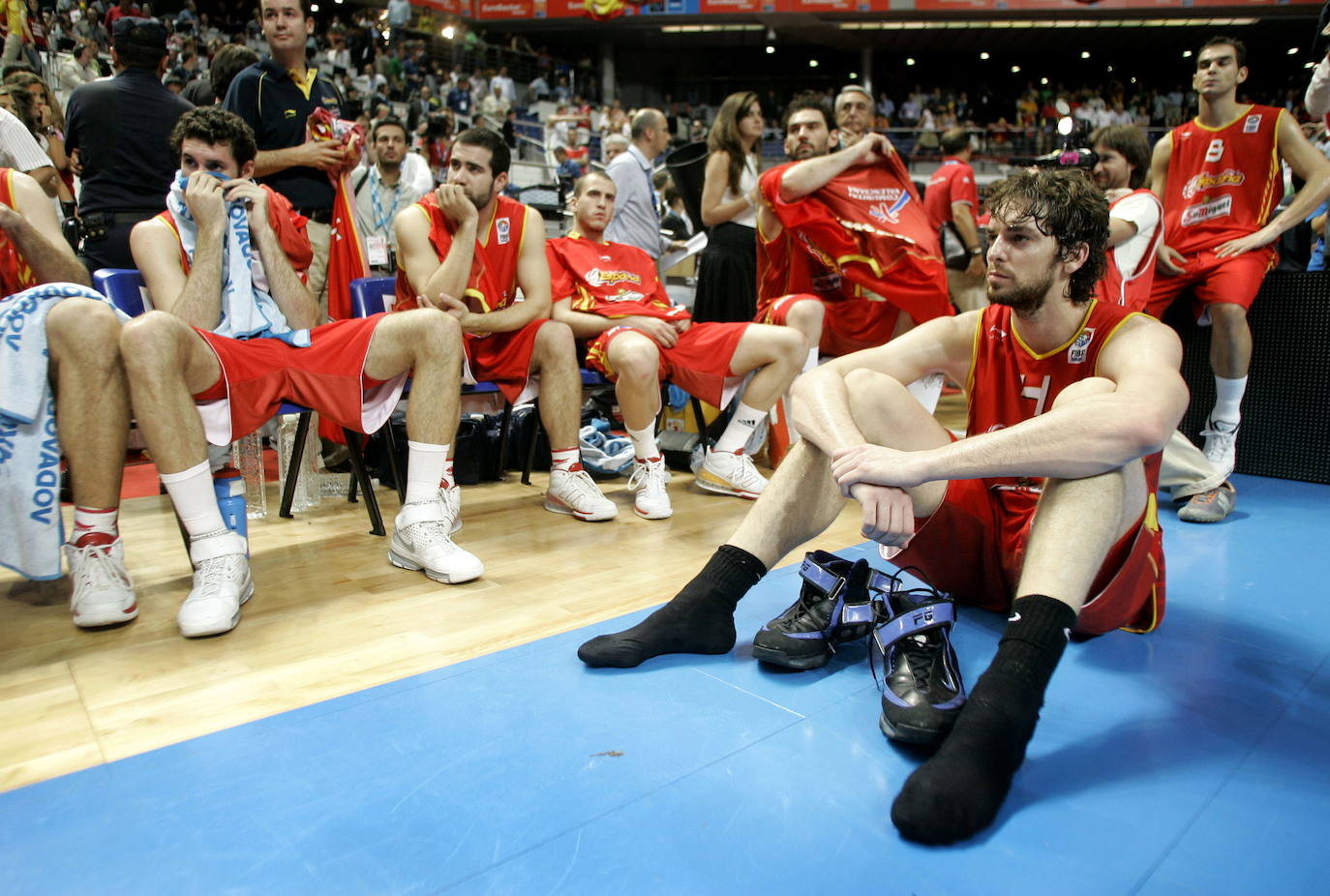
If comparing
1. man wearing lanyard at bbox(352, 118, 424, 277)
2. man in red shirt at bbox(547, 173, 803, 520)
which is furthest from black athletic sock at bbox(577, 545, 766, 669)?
man wearing lanyard at bbox(352, 118, 424, 277)

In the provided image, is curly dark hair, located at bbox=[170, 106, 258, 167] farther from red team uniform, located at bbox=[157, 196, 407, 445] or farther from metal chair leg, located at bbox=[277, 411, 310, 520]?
metal chair leg, located at bbox=[277, 411, 310, 520]

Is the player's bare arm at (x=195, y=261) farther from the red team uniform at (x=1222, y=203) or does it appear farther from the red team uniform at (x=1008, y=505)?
the red team uniform at (x=1222, y=203)

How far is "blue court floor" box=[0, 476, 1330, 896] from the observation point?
1.22m

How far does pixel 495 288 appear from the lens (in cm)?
344

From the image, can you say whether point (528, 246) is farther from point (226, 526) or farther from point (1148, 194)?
point (1148, 194)

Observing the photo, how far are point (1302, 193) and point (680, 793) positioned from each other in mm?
4058

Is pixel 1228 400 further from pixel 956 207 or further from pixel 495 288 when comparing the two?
pixel 495 288

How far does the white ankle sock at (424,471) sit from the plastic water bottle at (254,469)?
825 mm

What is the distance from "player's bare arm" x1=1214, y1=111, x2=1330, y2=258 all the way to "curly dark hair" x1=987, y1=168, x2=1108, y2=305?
2.43 meters

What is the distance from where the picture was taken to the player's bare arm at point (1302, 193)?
380 centimetres

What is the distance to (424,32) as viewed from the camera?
60.7 feet

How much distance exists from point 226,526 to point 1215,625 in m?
2.59

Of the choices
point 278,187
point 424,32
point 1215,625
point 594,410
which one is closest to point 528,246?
point 278,187

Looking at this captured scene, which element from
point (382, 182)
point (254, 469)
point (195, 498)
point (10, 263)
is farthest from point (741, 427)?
point (382, 182)
